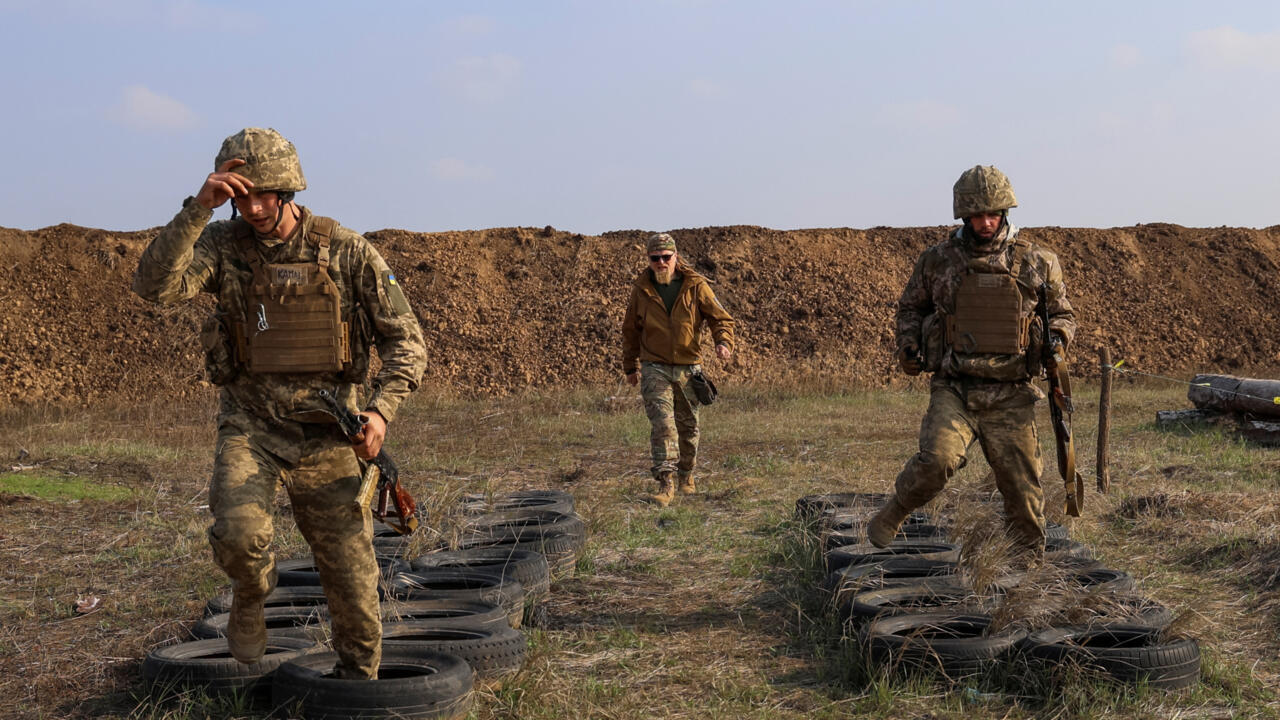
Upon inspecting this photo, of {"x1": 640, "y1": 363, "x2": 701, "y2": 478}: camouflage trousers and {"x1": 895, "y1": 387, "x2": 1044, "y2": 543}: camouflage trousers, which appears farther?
{"x1": 640, "y1": 363, "x2": 701, "y2": 478}: camouflage trousers

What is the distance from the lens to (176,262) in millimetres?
4164

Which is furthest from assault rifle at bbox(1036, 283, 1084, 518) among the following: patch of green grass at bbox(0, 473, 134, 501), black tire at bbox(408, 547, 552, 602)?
patch of green grass at bbox(0, 473, 134, 501)

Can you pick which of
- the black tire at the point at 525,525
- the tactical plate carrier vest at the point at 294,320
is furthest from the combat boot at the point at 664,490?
the tactical plate carrier vest at the point at 294,320

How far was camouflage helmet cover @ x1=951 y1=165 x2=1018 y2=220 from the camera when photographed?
636cm

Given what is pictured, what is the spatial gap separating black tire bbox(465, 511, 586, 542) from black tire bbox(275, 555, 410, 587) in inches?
37.3

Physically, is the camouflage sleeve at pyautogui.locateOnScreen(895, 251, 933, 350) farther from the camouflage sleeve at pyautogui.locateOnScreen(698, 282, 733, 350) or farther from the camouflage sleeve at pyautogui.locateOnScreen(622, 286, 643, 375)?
the camouflage sleeve at pyautogui.locateOnScreen(622, 286, 643, 375)

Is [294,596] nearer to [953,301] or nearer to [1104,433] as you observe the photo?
[953,301]

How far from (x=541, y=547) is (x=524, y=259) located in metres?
20.9

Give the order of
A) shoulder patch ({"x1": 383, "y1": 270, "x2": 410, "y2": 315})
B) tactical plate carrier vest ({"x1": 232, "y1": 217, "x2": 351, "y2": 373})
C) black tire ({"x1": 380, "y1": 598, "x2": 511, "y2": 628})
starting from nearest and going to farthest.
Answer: tactical plate carrier vest ({"x1": 232, "y1": 217, "x2": 351, "y2": 373}) → shoulder patch ({"x1": 383, "y1": 270, "x2": 410, "y2": 315}) → black tire ({"x1": 380, "y1": 598, "x2": 511, "y2": 628})

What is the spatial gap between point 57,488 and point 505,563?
660 centimetres

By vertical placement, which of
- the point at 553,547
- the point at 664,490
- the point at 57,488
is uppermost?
the point at 553,547

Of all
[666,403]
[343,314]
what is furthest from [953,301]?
[666,403]

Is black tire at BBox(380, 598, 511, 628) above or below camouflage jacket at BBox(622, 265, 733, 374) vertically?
below

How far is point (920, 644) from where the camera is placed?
206 inches
